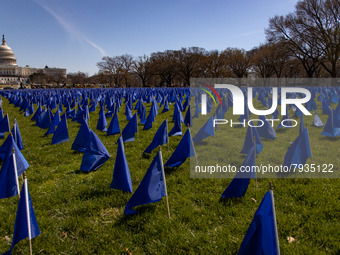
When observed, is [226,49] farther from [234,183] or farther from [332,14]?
[234,183]

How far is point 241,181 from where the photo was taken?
11.3 ft

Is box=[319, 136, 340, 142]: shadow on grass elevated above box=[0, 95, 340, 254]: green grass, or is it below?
above

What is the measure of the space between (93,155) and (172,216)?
2.54 metres

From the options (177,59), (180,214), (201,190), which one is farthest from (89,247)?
(177,59)

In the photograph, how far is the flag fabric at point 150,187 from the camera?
10.8 feet

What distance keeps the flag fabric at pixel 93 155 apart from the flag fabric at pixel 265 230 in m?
3.83

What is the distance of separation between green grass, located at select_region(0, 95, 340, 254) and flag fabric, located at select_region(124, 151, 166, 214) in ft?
1.02

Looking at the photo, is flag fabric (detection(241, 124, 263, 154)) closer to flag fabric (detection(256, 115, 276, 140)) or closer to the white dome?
flag fabric (detection(256, 115, 276, 140))

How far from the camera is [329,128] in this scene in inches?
295

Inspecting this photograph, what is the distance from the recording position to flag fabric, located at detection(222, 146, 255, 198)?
3293 mm

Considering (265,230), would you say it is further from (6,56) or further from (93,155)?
(6,56)

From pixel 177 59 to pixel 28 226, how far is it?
224 feet

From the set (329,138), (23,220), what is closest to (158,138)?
(23,220)

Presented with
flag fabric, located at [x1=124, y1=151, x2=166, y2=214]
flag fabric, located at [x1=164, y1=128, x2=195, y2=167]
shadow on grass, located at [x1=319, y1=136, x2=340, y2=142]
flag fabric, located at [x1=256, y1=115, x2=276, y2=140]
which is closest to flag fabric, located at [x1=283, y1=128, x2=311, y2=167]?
flag fabric, located at [x1=164, y1=128, x2=195, y2=167]
